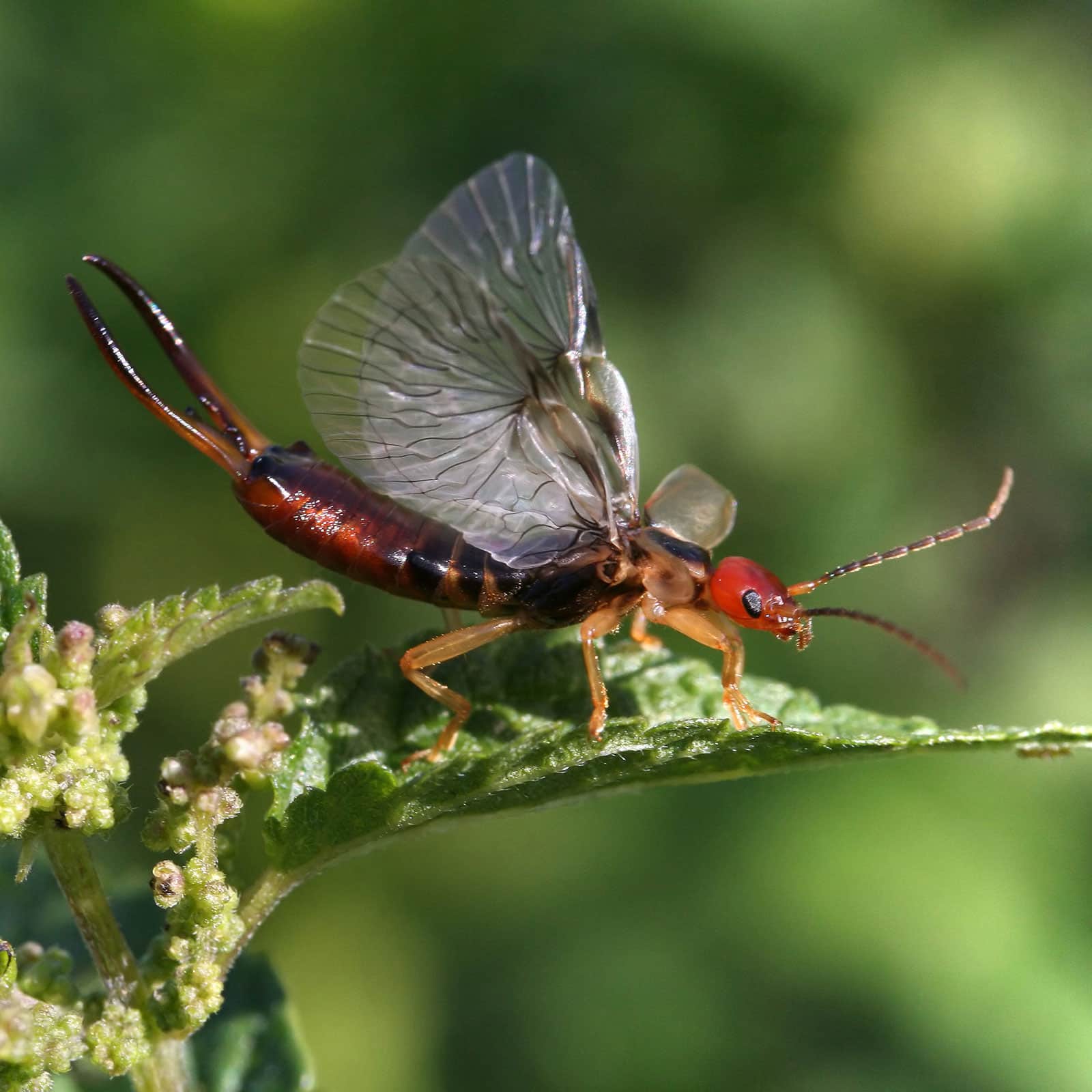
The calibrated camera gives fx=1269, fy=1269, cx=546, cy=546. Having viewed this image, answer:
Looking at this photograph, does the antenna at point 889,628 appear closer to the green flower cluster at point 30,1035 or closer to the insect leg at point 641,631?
the insect leg at point 641,631

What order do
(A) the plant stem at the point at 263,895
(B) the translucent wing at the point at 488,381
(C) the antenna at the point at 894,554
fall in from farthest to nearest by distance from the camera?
(C) the antenna at the point at 894,554 → (B) the translucent wing at the point at 488,381 → (A) the plant stem at the point at 263,895

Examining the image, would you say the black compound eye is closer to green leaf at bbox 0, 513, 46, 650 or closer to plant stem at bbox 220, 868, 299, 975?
plant stem at bbox 220, 868, 299, 975

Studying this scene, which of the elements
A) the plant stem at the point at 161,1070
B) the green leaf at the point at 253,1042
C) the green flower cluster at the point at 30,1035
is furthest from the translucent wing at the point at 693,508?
the green flower cluster at the point at 30,1035

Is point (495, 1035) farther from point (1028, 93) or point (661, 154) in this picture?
point (1028, 93)

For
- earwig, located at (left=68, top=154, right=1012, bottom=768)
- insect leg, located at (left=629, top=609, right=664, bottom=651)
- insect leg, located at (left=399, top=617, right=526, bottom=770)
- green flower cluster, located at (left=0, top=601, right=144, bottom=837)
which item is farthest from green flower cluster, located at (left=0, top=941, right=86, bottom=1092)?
insect leg, located at (left=629, top=609, right=664, bottom=651)

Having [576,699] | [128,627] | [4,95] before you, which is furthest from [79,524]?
[128,627]

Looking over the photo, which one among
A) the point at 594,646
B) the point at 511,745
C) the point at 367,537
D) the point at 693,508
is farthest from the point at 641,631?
the point at 511,745

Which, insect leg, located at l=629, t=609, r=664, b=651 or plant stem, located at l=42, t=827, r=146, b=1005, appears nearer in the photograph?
plant stem, located at l=42, t=827, r=146, b=1005
